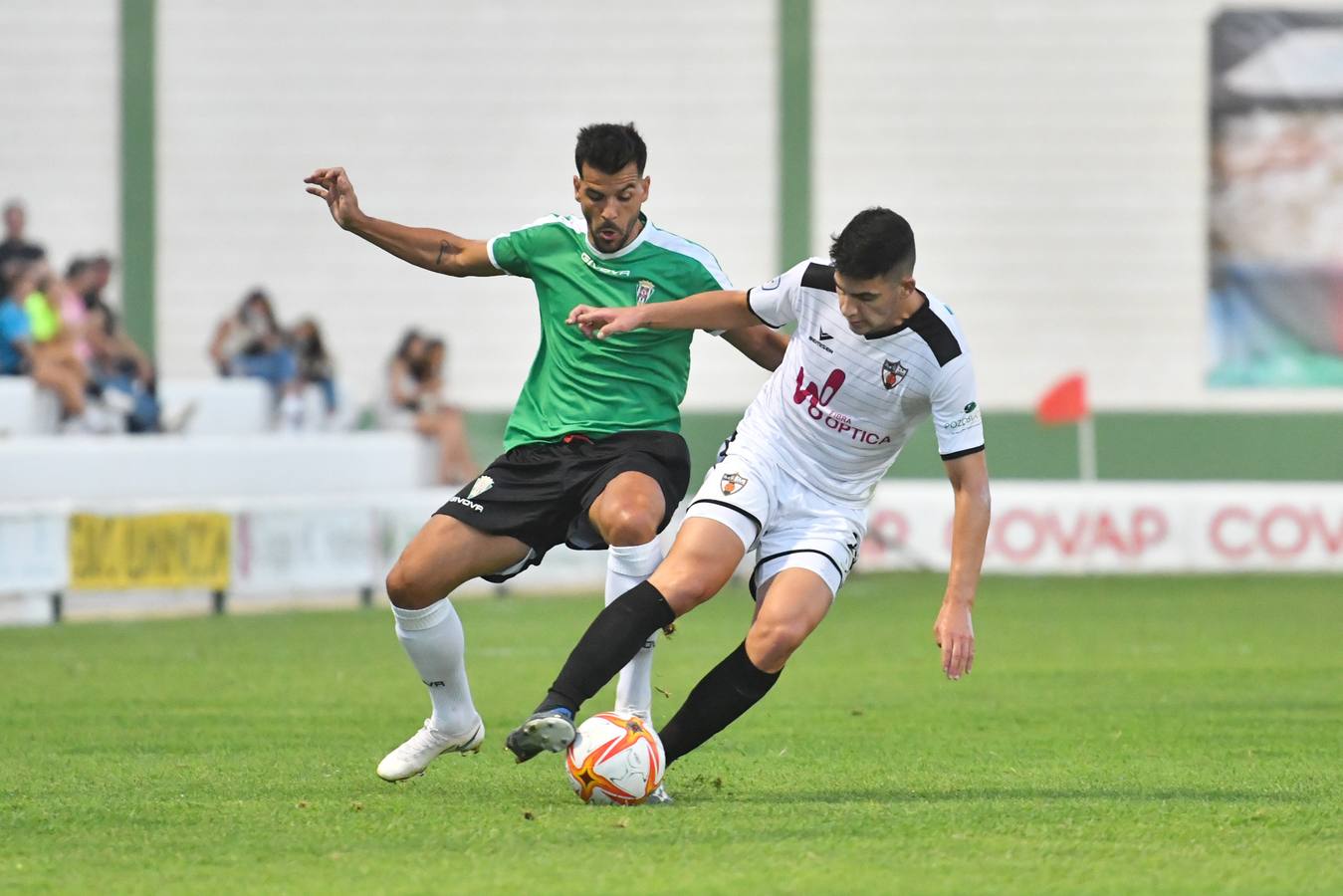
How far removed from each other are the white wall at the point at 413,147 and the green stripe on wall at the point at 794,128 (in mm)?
224

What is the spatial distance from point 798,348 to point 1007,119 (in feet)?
63.4

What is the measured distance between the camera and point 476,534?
286 inches

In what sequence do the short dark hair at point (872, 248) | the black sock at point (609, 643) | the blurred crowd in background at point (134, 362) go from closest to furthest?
1. the black sock at point (609, 643)
2. the short dark hair at point (872, 248)
3. the blurred crowd in background at point (134, 362)

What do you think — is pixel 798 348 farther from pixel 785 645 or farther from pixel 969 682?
pixel 969 682

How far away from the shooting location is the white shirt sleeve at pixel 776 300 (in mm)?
7098

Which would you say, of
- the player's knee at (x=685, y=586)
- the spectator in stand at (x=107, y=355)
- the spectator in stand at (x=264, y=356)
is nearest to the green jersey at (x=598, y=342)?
the player's knee at (x=685, y=586)

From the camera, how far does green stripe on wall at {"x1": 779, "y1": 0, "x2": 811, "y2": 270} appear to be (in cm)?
2589

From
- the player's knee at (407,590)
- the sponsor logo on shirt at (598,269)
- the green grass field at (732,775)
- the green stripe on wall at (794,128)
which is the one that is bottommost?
the green grass field at (732,775)

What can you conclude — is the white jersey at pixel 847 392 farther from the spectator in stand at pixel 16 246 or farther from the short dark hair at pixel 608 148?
the spectator in stand at pixel 16 246

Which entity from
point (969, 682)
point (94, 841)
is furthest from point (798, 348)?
point (969, 682)

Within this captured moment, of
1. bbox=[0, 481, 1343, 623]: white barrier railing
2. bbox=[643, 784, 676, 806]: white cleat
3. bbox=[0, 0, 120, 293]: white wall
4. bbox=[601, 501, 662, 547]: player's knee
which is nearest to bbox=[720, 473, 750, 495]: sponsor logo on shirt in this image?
bbox=[601, 501, 662, 547]: player's knee

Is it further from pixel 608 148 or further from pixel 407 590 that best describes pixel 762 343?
pixel 407 590

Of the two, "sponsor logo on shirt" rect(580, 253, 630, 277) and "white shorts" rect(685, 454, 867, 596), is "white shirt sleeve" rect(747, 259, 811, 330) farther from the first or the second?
"sponsor logo on shirt" rect(580, 253, 630, 277)

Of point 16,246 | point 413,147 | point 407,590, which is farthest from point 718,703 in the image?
point 413,147
